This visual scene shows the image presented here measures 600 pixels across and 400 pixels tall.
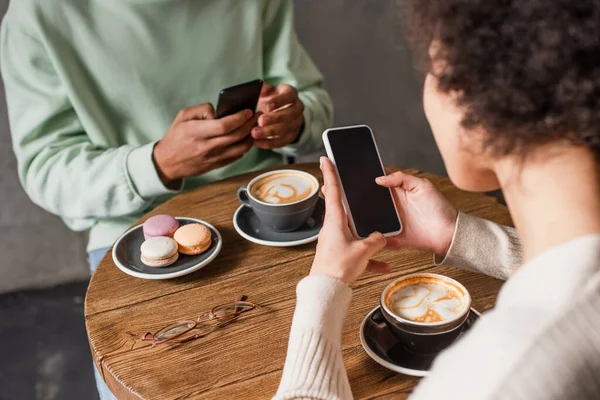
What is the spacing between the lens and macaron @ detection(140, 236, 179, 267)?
1.06 m

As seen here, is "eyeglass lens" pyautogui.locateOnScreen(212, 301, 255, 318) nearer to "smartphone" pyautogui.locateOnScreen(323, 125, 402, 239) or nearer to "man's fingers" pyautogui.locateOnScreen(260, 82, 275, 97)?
"smartphone" pyautogui.locateOnScreen(323, 125, 402, 239)

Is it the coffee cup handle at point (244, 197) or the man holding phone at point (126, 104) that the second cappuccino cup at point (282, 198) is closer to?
the coffee cup handle at point (244, 197)

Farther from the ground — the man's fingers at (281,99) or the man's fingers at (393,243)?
the man's fingers at (393,243)

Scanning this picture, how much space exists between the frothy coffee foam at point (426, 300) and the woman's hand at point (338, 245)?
0.06 meters

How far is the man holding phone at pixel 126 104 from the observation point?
1360 millimetres

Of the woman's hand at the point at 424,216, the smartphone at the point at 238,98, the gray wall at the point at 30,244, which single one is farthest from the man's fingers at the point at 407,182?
the gray wall at the point at 30,244

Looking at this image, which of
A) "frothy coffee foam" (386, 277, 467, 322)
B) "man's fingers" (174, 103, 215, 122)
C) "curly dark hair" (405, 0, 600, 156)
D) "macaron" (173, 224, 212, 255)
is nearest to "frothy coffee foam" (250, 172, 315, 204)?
"macaron" (173, 224, 212, 255)

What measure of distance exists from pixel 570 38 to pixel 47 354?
1948 millimetres

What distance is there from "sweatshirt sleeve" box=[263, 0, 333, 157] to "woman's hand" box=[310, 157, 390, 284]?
0.61 m

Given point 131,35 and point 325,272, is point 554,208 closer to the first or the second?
point 325,272

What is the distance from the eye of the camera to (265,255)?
111 cm

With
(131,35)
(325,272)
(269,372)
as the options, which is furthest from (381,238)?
(131,35)

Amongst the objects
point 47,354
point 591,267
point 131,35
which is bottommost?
point 47,354

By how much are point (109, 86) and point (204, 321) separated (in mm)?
746
